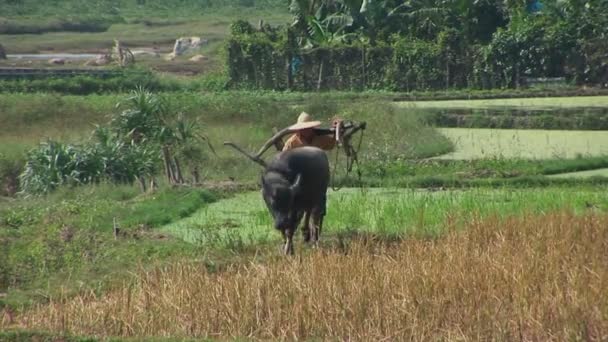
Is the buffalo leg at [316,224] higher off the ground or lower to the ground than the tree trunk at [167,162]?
higher

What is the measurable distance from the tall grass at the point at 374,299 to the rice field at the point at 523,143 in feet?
26.1

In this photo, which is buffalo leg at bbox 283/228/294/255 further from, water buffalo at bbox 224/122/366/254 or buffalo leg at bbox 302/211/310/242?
buffalo leg at bbox 302/211/310/242

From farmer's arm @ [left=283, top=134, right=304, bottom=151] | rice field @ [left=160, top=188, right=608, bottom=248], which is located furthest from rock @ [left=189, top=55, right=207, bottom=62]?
farmer's arm @ [left=283, top=134, right=304, bottom=151]

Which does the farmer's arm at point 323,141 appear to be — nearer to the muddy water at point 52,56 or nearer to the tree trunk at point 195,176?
the tree trunk at point 195,176

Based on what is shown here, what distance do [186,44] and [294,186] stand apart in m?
31.6

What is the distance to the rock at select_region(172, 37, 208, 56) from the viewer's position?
1609 inches

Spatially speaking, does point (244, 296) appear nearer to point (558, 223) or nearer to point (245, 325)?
point (245, 325)

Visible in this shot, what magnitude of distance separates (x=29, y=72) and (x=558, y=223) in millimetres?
20335

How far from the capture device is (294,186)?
33.2ft

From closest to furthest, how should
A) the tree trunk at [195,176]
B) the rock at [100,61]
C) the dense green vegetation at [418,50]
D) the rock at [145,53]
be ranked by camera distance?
the tree trunk at [195,176] → the dense green vegetation at [418,50] → the rock at [100,61] → the rock at [145,53]

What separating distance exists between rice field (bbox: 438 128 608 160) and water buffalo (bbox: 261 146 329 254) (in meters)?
6.40

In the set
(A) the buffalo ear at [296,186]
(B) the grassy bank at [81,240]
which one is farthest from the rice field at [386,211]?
(A) the buffalo ear at [296,186]

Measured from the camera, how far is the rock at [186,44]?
4088 centimetres

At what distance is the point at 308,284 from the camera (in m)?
8.19
